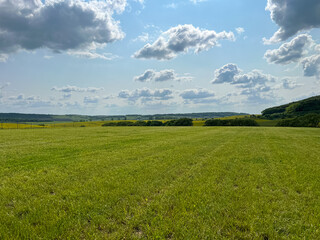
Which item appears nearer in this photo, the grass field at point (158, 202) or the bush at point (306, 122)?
the grass field at point (158, 202)

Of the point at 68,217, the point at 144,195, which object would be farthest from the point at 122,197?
the point at 68,217

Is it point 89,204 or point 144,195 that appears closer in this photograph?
point 89,204

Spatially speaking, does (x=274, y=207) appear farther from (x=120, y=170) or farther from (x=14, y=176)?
(x=14, y=176)

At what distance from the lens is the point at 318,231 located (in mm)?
4648

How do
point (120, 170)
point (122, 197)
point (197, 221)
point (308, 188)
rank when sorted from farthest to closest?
point (120, 170), point (308, 188), point (122, 197), point (197, 221)

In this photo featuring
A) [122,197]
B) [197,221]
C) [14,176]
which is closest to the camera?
[197,221]

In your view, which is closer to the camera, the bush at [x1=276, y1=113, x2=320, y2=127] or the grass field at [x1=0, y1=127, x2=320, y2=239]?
the grass field at [x1=0, y1=127, x2=320, y2=239]

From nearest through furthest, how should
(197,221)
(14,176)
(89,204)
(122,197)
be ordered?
(197,221) → (89,204) → (122,197) → (14,176)

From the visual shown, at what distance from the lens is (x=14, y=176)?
8.56m

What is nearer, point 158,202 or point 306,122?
point 158,202

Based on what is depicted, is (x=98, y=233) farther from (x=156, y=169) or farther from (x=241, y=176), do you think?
(x=241, y=176)

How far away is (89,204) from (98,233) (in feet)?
4.88

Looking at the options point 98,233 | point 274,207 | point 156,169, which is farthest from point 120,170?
point 274,207

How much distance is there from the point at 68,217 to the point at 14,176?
5.62 m
